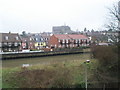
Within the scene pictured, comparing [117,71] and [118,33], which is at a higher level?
[118,33]

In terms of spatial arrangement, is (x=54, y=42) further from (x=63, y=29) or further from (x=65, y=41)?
(x=63, y=29)

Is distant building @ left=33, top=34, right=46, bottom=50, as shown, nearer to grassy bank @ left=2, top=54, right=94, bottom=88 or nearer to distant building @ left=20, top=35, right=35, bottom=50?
distant building @ left=20, top=35, right=35, bottom=50

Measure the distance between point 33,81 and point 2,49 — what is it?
54.0ft

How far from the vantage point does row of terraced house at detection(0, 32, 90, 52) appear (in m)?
23.2

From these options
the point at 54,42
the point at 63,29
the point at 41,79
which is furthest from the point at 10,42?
the point at 63,29

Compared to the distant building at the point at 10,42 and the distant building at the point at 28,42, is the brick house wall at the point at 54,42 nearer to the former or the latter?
the distant building at the point at 28,42

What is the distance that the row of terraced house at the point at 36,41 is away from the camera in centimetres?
2325

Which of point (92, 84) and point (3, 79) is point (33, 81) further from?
point (92, 84)

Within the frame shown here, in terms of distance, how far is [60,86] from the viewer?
6.77m

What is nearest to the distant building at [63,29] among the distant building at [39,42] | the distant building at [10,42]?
the distant building at [39,42]

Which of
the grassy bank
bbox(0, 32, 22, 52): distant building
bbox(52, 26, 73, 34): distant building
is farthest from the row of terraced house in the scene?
the grassy bank

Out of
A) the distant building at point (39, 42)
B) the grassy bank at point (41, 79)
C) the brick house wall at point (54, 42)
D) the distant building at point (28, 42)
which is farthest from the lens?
the distant building at point (39, 42)

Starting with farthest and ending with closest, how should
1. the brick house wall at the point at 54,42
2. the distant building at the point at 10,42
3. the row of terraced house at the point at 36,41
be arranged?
the brick house wall at the point at 54,42
the row of terraced house at the point at 36,41
the distant building at the point at 10,42

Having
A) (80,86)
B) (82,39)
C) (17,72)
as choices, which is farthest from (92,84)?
(82,39)
